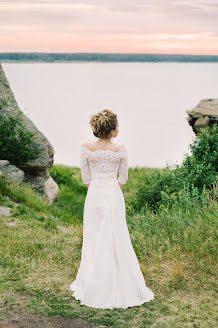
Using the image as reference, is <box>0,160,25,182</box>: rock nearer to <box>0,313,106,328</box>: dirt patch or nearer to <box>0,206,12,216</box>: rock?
<box>0,206,12,216</box>: rock

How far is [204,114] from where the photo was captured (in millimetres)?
14320

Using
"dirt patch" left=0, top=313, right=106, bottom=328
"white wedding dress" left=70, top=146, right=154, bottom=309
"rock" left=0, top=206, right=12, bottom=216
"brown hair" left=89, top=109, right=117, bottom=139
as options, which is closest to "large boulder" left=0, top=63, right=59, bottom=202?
"rock" left=0, top=206, right=12, bottom=216

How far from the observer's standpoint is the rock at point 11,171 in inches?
464

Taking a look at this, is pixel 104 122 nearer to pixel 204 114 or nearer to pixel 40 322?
pixel 40 322

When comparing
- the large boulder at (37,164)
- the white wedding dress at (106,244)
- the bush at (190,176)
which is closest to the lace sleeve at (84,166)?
the white wedding dress at (106,244)

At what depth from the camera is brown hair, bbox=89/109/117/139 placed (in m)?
5.77

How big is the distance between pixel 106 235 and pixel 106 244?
12cm

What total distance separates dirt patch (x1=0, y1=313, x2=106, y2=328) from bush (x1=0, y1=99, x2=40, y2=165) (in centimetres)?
771

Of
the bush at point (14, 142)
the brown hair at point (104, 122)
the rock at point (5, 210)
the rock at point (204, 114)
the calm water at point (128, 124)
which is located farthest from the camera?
the calm water at point (128, 124)

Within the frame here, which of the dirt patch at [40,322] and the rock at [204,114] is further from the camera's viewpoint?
the rock at [204,114]

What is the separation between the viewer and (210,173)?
37.8 ft

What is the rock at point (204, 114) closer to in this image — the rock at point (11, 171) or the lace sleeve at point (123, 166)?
the rock at point (11, 171)

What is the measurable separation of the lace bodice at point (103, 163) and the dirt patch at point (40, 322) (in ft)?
5.99

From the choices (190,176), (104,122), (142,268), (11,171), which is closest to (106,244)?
(142,268)
